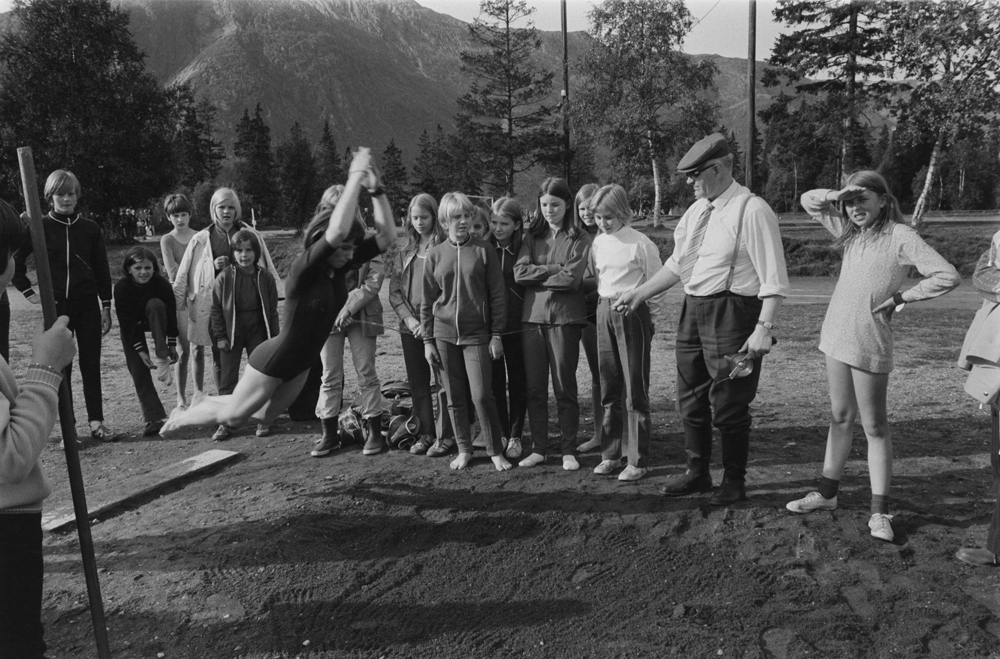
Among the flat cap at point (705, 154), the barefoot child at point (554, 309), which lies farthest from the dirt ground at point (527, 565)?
the flat cap at point (705, 154)

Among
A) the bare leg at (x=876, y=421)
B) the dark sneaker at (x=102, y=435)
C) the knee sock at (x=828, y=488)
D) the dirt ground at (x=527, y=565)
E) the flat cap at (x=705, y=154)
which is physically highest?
the flat cap at (x=705, y=154)

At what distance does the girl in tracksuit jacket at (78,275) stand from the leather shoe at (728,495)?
18.6ft

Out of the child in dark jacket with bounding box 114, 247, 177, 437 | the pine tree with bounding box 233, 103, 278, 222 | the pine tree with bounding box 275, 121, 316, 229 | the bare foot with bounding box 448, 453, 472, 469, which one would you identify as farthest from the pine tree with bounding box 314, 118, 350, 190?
the bare foot with bounding box 448, 453, 472, 469

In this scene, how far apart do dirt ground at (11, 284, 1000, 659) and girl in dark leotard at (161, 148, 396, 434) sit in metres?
1.07

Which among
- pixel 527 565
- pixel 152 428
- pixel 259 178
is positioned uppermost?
pixel 259 178

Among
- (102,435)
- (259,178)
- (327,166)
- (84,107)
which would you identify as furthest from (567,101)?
(327,166)

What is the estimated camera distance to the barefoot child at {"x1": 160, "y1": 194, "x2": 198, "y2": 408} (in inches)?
291

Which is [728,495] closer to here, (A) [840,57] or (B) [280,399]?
(B) [280,399]

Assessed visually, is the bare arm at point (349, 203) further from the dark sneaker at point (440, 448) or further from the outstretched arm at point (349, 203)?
the dark sneaker at point (440, 448)

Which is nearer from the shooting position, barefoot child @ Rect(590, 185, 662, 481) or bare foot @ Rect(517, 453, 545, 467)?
barefoot child @ Rect(590, 185, 662, 481)

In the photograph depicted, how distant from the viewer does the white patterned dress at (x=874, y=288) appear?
163 inches

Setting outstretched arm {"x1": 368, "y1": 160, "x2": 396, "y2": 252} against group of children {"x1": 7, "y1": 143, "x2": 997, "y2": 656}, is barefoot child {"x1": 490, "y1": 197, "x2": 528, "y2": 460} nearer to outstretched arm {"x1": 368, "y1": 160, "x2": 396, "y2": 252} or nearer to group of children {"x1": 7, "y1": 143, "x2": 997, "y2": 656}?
group of children {"x1": 7, "y1": 143, "x2": 997, "y2": 656}

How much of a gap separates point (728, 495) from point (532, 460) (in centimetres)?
157

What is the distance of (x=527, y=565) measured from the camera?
14.3ft
